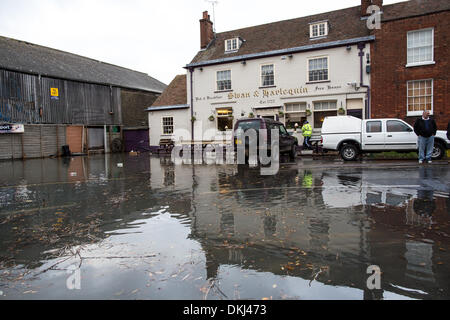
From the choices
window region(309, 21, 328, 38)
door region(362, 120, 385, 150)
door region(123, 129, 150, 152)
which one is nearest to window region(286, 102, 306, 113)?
window region(309, 21, 328, 38)

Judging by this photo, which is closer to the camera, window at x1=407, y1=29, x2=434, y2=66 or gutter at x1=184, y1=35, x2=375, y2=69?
window at x1=407, y1=29, x2=434, y2=66

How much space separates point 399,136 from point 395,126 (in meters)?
0.45

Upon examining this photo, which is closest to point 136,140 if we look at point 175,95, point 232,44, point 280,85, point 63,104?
point 175,95

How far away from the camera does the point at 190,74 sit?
26.4m

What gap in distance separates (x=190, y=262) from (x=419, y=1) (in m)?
22.6

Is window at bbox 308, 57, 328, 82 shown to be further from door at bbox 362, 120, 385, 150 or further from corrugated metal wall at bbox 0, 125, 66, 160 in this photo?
corrugated metal wall at bbox 0, 125, 66, 160

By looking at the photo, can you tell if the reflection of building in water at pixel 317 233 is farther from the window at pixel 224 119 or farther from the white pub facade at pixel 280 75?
the window at pixel 224 119

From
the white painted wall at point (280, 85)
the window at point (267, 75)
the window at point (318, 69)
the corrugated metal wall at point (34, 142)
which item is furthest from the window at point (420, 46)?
the corrugated metal wall at point (34, 142)

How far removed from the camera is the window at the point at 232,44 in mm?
25266

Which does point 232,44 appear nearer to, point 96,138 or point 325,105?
point 325,105

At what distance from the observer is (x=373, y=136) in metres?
14.9

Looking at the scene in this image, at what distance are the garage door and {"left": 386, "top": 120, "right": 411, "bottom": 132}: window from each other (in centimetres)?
2451

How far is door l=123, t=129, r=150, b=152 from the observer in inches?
1239

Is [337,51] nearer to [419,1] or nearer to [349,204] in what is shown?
[419,1]
